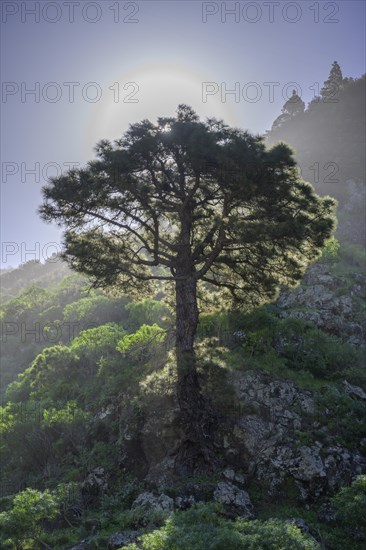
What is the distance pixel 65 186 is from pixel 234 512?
10293 mm

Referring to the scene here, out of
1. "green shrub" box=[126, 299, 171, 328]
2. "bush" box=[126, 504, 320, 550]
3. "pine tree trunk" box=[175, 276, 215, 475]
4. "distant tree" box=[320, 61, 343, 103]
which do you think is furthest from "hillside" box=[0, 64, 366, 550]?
"distant tree" box=[320, 61, 343, 103]

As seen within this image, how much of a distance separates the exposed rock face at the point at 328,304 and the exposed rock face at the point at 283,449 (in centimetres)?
787

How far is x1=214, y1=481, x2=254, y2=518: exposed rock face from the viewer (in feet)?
33.7

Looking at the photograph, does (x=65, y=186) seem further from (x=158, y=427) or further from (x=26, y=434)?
(x=26, y=434)

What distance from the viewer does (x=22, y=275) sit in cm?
10425

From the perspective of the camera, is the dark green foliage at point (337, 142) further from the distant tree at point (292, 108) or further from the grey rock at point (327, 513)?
the grey rock at point (327, 513)

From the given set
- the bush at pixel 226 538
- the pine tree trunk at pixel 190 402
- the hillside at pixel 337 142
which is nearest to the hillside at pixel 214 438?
the bush at pixel 226 538

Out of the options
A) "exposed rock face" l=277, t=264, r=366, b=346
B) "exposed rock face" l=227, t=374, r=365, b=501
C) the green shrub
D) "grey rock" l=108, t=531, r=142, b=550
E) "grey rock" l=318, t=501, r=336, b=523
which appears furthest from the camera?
the green shrub

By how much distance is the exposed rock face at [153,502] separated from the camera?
1012cm

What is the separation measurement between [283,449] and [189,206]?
828 centimetres

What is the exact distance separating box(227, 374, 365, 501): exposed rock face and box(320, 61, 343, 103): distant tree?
202 feet

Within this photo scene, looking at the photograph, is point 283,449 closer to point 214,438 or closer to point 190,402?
point 214,438

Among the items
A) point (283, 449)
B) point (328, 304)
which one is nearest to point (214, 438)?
point (283, 449)

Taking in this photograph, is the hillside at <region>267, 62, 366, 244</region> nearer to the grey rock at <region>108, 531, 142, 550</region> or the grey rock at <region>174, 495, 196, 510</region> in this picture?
the grey rock at <region>174, 495, 196, 510</region>
